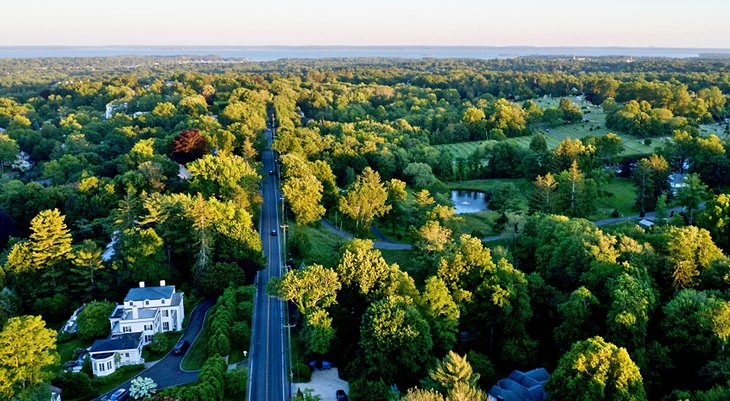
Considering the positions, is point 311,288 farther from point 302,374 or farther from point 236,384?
point 236,384

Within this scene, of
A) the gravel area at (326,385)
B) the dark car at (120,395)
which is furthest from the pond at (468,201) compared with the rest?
the dark car at (120,395)

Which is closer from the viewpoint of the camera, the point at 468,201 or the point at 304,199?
the point at 304,199

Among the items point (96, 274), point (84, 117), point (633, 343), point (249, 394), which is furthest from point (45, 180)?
point (633, 343)

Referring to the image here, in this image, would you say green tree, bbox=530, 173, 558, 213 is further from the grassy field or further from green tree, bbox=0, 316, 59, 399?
green tree, bbox=0, 316, 59, 399

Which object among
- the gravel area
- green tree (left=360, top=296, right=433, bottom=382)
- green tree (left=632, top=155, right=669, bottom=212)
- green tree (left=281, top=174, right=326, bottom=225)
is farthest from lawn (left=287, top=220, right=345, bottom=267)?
green tree (left=632, top=155, right=669, bottom=212)

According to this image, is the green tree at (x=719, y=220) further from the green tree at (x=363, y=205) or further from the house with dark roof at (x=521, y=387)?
the green tree at (x=363, y=205)

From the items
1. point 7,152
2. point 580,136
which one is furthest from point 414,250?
point 7,152

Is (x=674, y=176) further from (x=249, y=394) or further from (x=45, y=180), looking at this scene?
(x=45, y=180)
